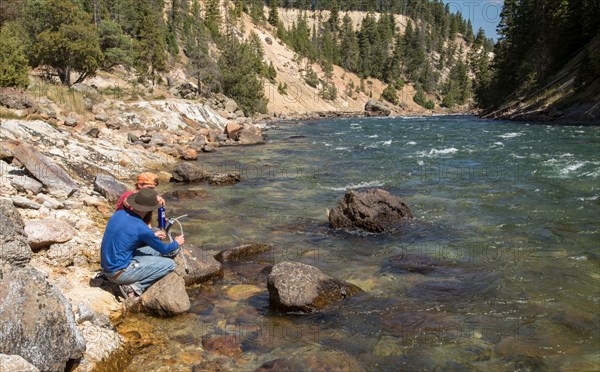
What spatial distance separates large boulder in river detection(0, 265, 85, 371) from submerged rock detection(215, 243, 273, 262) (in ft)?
15.1

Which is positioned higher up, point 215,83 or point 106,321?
point 215,83

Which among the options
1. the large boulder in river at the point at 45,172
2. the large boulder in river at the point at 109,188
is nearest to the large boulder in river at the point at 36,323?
the large boulder in river at the point at 45,172

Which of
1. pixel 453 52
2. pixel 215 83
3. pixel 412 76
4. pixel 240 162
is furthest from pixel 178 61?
pixel 453 52

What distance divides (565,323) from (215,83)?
65.3 m

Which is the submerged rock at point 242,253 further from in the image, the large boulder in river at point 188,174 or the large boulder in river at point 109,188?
the large boulder in river at point 188,174

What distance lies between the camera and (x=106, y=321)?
21.4 ft

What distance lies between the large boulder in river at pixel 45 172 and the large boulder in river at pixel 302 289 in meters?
7.53

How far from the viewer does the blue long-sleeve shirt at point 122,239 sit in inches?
285

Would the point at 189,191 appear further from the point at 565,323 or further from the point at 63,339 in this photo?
the point at 565,323

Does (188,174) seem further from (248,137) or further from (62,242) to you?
(248,137)

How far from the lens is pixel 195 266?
8812mm

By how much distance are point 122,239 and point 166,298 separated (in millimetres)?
Answer: 1180

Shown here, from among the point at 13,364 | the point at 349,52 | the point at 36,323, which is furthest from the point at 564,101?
the point at 349,52

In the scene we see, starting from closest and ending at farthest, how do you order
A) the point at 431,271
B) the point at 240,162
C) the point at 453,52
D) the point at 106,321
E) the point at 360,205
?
the point at 106,321 < the point at 431,271 < the point at 360,205 < the point at 240,162 < the point at 453,52
